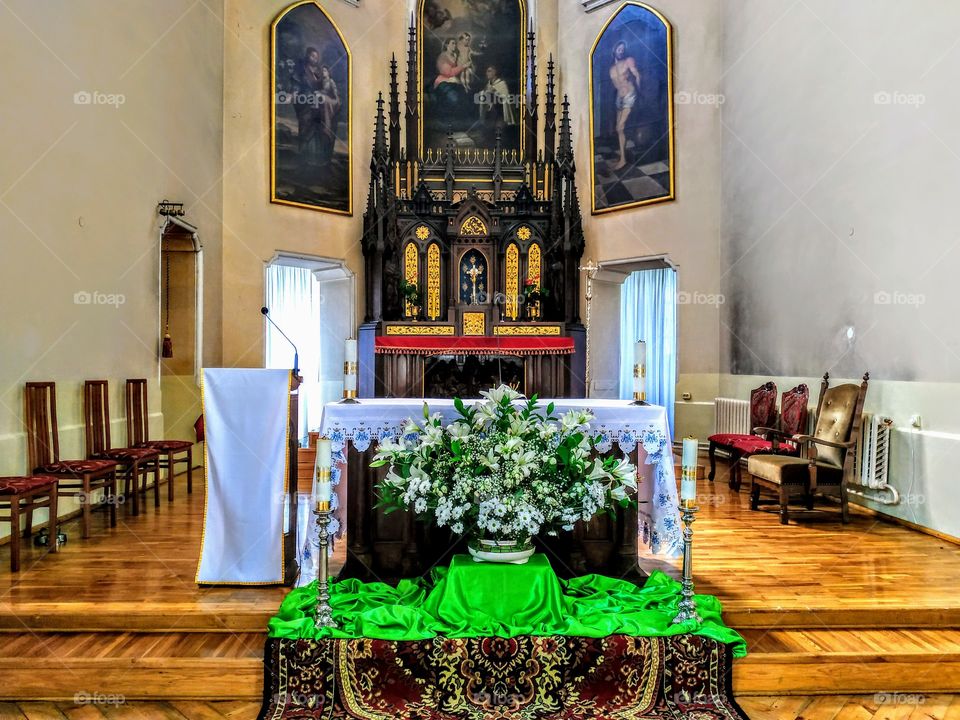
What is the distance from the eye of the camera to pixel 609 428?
11.7 feet

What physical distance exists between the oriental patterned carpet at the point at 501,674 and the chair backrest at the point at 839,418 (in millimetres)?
2762

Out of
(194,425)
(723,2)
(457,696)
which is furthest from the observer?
(723,2)

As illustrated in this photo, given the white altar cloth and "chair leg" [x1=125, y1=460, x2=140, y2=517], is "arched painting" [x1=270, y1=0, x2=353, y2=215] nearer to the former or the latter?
"chair leg" [x1=125, y1=460, x2=140, y2=517]

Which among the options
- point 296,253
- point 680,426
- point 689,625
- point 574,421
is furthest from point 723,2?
point 689,625

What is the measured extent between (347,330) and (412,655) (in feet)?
23.1

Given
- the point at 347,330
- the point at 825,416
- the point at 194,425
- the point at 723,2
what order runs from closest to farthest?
the point at 825,416 < the point at 194,425 < the point at 723,2 < the point at 347,330

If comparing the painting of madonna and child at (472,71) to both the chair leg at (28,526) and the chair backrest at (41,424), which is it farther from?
the chair leg at (28,526)

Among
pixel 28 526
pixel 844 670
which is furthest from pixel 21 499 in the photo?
pixel 844 670

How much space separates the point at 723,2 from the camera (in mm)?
8297

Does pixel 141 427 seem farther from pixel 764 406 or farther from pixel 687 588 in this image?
pixel 764 406

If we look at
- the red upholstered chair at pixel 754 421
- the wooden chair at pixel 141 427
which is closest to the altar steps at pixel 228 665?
the wooden chair at pixel 141 427

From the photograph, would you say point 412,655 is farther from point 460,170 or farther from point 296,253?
point 460,170

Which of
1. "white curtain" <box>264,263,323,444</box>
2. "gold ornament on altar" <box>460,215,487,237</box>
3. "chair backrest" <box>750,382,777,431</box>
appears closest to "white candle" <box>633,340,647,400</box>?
"chair backrest" <box>750,382,777,431</box>

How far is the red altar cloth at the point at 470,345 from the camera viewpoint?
827 cm
